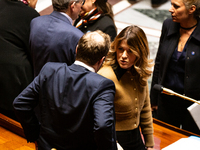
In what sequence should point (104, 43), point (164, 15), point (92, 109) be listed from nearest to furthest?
point (92, 109) → point (104, 43) → point (164, 15)

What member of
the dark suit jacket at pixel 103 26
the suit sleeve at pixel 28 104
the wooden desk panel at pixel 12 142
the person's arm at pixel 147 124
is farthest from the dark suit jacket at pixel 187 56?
the suit sleeve at pixel 28 104

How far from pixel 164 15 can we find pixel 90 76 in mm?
6007

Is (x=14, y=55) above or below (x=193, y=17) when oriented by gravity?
below

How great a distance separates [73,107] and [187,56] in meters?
1.38

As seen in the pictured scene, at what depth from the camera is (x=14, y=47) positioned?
2346 millimetres

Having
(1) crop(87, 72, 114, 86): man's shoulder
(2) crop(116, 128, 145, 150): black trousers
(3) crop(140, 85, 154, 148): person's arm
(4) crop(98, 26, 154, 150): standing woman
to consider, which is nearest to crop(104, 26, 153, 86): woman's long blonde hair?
(4) crop(98, 26, 154, 150): standing woman

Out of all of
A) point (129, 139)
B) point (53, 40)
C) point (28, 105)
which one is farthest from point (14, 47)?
point (129, 139)

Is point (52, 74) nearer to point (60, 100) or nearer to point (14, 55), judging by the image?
point (60, 100)

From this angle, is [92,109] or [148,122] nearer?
[92,109]

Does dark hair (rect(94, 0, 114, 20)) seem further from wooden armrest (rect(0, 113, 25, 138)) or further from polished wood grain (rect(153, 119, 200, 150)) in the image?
wooden armrest (rect(0, 113, 25, 138))

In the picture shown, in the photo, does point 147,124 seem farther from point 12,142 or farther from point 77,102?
point 12,142

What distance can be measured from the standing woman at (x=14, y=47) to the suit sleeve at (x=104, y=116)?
3.95 feet

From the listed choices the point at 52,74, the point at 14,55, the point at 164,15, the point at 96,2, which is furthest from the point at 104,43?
the point at 164,15

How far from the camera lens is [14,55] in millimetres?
2348
